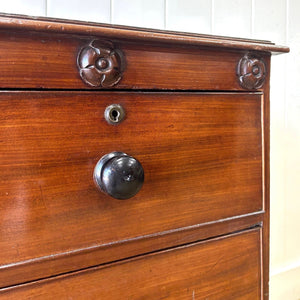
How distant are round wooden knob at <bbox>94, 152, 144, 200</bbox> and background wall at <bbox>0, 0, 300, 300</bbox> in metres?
0.60

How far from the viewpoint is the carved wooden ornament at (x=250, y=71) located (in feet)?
1.89

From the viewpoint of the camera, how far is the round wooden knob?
44cm

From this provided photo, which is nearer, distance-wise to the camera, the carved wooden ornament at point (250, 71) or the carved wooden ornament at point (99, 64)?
the carved wooden ornament at point (99, 64)

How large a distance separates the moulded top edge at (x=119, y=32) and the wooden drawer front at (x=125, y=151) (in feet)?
0.24

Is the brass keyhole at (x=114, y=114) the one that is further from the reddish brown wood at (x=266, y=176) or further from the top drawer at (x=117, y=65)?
the reddish brown wood at (x=266, y=176)

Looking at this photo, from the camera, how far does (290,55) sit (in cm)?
122

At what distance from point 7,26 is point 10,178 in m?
0.17

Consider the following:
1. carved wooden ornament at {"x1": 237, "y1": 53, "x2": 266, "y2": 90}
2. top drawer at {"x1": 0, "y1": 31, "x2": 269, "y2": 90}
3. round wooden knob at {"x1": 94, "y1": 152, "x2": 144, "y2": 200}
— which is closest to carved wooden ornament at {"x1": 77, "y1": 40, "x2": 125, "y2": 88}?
top drawer at {"x1": 0, "y1": 31, "x2": 269, "y2": 90}

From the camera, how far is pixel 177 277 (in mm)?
543

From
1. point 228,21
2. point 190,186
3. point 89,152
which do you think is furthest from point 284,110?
point 89,152

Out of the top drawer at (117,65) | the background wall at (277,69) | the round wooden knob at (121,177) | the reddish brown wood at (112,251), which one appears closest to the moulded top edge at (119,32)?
the top drawer at (117,65)

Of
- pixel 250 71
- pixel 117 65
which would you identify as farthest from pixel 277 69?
pixel 117 65

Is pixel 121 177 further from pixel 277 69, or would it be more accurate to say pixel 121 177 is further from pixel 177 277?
pixel 277 69

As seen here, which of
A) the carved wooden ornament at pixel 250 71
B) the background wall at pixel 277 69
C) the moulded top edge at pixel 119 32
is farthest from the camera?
the background wall at pixel 277 69
